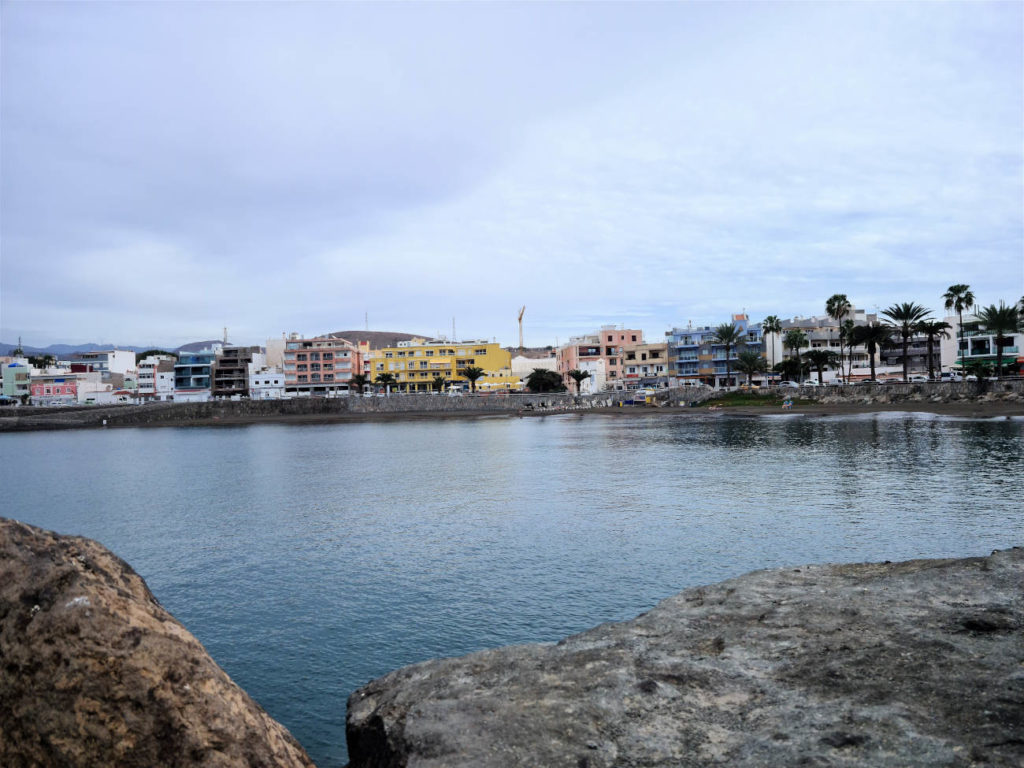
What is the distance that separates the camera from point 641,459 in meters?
51.6

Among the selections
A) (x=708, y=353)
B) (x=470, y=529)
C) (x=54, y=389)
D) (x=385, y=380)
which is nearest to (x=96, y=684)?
(x=470, y=529)

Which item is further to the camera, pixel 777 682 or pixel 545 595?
pixel 545 595

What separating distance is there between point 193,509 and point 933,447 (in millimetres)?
48705

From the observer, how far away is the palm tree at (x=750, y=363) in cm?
12400

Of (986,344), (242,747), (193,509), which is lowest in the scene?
(193,509)

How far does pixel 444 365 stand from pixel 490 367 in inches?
407

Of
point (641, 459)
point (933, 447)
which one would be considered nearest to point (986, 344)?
point (933, 447)

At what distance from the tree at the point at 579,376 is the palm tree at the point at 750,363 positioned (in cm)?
3011

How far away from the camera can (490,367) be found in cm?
15938

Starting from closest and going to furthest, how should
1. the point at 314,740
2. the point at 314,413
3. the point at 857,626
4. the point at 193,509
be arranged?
the point at 857,626
the point at 314,740
the point at 193,509
the point at 314,413

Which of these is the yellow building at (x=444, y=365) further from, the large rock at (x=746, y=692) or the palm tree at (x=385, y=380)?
the large rock at (x=746, y=692)

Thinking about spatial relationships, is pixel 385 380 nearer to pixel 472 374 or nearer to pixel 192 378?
pixel 472 374

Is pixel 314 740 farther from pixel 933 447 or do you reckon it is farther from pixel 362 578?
pixel 933 447

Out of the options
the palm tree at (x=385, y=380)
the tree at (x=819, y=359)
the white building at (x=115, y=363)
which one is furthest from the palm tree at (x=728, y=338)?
the white building at (x=115, y=363)
